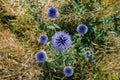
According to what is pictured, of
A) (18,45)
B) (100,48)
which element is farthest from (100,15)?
(18,45)

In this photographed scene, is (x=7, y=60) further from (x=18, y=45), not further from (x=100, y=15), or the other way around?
(x=100, y=15)

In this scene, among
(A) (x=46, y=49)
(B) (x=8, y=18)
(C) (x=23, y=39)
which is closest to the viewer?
(A) (x=46, y=49)

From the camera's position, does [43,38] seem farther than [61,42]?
Yes

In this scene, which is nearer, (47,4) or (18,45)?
(18,45)

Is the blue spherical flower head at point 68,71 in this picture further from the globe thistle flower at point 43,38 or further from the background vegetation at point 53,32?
the globe thistle flower at point 43,38

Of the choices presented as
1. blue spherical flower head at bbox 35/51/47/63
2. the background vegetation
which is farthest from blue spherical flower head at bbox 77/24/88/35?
blue spherical flower head at bbox 35/51/47/63

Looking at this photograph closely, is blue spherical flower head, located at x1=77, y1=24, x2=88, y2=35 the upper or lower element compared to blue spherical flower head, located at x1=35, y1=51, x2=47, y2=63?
upper

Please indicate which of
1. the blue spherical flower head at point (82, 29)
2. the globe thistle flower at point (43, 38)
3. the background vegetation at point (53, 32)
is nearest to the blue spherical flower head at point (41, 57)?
the background vegetation at point (53, 32)

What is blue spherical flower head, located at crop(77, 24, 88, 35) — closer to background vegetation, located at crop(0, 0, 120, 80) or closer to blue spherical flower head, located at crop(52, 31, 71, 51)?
background vegetation, located at crop(0, 0, 120, 80)

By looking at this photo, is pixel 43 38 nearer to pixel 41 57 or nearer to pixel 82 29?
pixel 41 57

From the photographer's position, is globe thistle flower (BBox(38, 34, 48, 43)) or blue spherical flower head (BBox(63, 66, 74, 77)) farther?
globe thistle flower (BBox(38, 34, 48, 43))

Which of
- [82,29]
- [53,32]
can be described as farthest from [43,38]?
[82,29]
